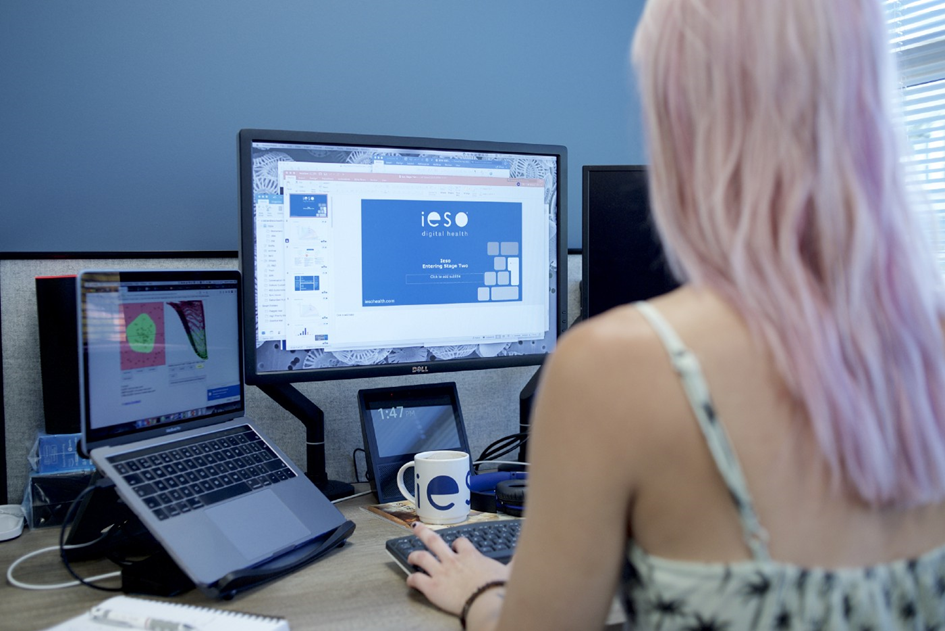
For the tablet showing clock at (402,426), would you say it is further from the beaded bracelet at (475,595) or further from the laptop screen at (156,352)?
the beaded bracelet at (475,595)

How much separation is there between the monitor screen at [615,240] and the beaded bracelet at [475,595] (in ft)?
1.92

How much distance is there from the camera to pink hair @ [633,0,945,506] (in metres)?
0.48

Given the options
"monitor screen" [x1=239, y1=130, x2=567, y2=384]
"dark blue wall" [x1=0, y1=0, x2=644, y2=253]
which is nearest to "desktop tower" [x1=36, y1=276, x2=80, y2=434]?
"dark blue wall" [x1=0, y1=0, x2=644, y2=253]

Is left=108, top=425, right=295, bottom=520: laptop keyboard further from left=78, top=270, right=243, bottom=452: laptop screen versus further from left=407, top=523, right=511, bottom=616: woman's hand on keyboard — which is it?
left=407, top=523, right=511, bottom=616: woman's hand on keyboard

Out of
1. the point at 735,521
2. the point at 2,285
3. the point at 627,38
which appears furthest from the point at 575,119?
the point at 735,521

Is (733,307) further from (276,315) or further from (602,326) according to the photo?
(276,315)

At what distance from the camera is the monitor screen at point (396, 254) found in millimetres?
1019

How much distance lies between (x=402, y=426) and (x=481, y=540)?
0.31 metres

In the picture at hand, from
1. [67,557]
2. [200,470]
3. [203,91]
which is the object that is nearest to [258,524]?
[200,470]

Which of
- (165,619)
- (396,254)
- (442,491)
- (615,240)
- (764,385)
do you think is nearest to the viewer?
(764,385)

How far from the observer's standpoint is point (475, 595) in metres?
0.69

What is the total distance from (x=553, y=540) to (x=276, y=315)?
62 centimetres

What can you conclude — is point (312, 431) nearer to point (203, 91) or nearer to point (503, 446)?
point (503, 446)

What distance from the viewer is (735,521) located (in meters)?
0.48
